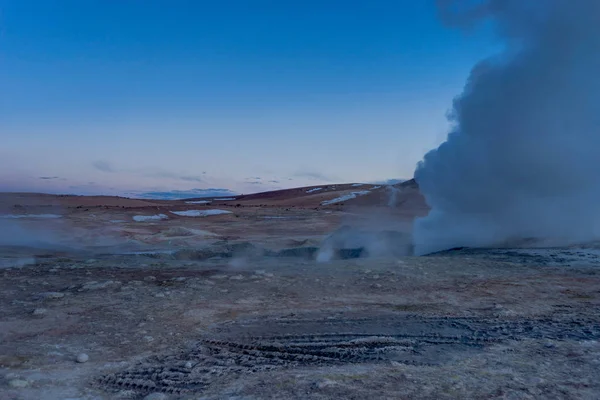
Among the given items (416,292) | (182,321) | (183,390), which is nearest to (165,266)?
(182,321)

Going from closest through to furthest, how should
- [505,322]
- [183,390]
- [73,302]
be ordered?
[183,390] → [505,322] → [73,302]

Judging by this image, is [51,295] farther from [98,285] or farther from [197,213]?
[197,213]

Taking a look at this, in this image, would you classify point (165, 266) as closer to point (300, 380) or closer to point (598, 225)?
point (300, 380)

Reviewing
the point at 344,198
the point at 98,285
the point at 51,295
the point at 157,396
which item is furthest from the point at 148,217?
the point at 344,198

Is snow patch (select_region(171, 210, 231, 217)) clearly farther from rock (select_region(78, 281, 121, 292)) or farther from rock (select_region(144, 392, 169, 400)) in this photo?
rock (select_region(144, 392, 169, 400))

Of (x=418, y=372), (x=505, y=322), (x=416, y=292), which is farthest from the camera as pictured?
(x=416, y=292)

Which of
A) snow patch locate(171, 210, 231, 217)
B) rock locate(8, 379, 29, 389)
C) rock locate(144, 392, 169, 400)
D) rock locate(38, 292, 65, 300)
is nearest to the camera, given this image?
rock locate(144, 392, 169, 400)

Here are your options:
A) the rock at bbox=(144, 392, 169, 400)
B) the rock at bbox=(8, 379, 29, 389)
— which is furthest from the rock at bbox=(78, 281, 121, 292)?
the rock at bbox=(144, 392, 169, 400)

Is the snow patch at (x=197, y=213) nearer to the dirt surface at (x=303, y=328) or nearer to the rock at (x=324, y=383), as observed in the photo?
the dirt surface at (x=303, y=328)
